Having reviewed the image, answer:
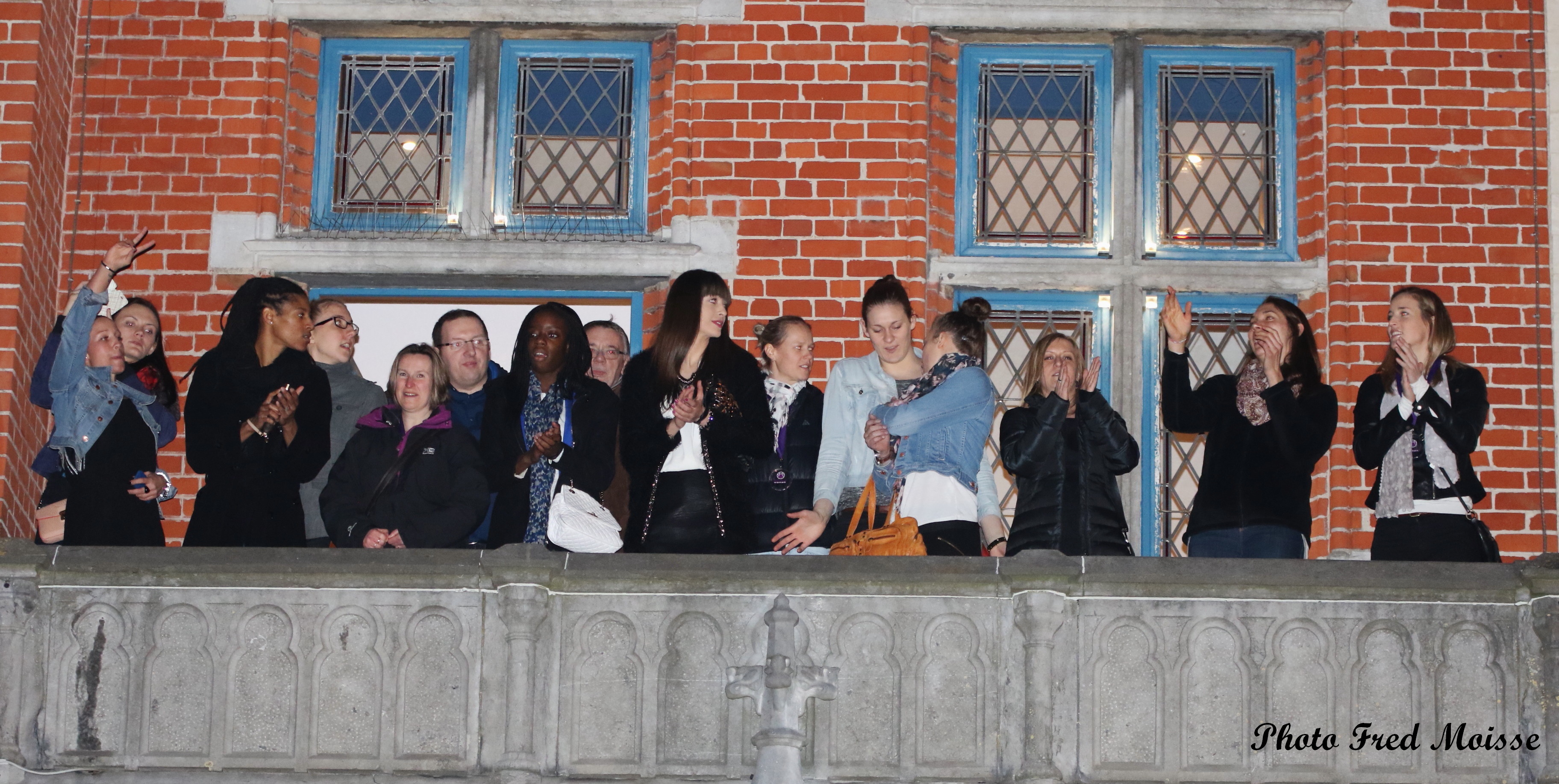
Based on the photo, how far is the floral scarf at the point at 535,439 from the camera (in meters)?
8.70

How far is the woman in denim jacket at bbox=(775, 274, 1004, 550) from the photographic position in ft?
28.6

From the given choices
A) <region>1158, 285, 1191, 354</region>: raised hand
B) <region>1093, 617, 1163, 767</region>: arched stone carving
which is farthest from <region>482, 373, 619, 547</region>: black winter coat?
<region>1158, 285, 1191, 354</region>: raised hand

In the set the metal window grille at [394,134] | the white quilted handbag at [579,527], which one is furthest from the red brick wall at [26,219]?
the white quilted handbag at [579,527]

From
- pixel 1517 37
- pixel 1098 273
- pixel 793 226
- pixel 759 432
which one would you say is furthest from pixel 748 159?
pixel 1517 37

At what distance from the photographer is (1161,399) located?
10742 millimetres

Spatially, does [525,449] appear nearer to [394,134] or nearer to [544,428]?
[544,428]

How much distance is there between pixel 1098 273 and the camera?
10.9m

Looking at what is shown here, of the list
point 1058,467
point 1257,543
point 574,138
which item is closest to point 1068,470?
point 1058,467

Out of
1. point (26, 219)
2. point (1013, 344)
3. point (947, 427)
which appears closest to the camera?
point (947, 427)

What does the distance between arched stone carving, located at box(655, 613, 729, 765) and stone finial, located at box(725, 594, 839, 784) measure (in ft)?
0.41

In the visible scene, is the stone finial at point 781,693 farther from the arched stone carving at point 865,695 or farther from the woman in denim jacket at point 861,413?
the woman in denim jacket at point 861,413

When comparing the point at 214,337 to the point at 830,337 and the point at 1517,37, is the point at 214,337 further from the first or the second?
the point at 1517,37

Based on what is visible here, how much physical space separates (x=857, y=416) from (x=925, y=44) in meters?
2.87

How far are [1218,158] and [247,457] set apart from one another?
5148mm
